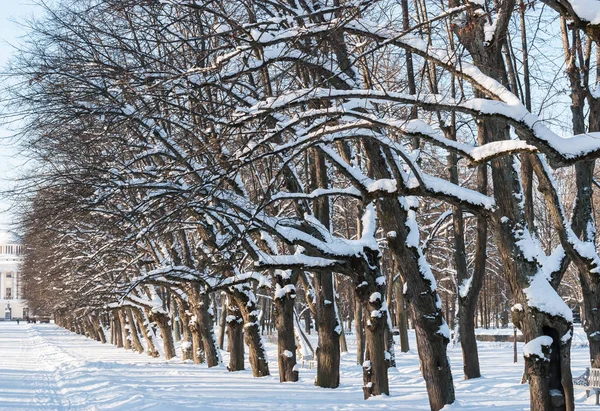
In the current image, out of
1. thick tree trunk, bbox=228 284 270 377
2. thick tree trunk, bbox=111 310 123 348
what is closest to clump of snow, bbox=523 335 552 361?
thick tree trunk, bbox=228 284 270 377

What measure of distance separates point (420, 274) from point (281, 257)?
10.6 ft

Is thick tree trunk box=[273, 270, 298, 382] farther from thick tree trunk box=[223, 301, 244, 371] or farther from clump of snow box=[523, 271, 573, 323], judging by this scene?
clump of snow box=[523, 271, 573, 323]

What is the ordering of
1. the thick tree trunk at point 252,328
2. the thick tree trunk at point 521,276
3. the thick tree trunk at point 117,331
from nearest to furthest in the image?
the thick tree trunk at point 521,276, the thick tree trunk at point 252,328, the thick tree trunk at point 117,331

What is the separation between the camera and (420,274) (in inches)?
513

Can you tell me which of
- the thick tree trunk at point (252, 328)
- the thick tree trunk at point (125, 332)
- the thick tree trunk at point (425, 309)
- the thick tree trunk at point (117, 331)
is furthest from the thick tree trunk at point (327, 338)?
the thick tree trunk at point (117, 331)

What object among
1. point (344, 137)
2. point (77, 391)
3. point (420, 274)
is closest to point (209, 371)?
point (77, 391)

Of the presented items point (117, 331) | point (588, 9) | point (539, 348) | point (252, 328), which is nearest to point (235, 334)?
point (252, 328)

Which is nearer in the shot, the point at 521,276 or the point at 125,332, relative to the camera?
the point at 521,276

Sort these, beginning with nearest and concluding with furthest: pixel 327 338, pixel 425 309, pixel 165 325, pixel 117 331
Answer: pixel 425 309 < pixel 327 338 < pixel 165 325 < pixel 117 331

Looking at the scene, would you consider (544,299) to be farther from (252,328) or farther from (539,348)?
(252,328)

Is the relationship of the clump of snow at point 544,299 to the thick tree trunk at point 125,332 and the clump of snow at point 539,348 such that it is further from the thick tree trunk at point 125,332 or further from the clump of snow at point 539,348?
the thick tree trunk at point 125,332

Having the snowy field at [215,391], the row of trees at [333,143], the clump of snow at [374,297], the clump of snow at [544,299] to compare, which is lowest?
the snowy field at [215,391]

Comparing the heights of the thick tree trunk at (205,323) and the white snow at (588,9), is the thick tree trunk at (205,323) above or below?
below

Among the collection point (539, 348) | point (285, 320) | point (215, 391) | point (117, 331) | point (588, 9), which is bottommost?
point (215, 391)
